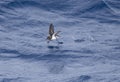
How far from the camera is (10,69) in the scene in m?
18.9

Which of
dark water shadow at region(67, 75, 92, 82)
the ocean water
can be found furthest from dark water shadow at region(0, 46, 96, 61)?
dark water shadow at region(67, 75, 92, 82)

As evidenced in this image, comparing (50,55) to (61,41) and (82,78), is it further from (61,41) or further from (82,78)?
(82,78)

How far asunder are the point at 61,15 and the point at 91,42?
3973 mm

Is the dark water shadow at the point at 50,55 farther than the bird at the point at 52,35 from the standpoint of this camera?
No

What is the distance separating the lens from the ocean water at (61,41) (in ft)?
61.1

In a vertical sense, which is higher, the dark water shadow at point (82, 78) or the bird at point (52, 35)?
the bird at point (52, 35)

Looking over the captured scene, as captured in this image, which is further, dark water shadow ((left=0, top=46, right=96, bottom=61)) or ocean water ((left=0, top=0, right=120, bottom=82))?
dark water shadow ((left=0, top=46, right=96, bottom=61))

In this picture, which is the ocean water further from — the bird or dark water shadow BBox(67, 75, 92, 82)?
the bird

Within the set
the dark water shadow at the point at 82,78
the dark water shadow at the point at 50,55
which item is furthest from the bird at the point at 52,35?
the dark water shadow at the point at 82,78

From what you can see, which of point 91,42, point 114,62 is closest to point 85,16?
point 91,42

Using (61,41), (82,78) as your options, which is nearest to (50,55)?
(61,41)

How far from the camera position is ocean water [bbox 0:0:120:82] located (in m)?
18.6

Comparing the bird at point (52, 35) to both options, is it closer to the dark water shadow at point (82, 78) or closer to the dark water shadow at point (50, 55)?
the dark water shadow at point (50, 55)

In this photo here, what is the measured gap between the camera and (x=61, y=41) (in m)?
22.1
